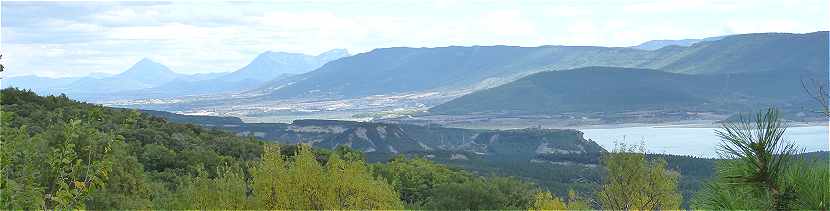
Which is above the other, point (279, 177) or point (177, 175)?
point (279, 177)

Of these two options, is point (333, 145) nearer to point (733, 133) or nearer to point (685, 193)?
point (685, 193)

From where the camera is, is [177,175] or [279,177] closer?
[279,177]

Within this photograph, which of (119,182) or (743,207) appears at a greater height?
(743,207)

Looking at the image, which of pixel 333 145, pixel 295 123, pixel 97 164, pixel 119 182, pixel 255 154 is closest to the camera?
pixel 97 164

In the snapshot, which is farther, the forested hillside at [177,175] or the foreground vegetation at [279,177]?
the forested hillside at [177,175]

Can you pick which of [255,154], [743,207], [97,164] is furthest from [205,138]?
[743,207]

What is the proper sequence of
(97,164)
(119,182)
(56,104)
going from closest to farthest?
(97,164) → (119,182) → (56,104)

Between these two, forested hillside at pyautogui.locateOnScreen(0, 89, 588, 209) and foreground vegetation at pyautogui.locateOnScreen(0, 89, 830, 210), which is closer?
foreground vegetation at pyautogui.locateOnScreen(0, 89, 830, 210)

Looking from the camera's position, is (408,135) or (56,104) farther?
(408,135)
